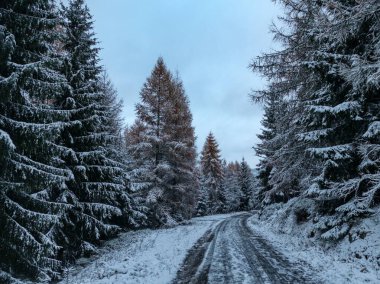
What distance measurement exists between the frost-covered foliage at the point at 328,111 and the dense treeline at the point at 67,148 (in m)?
8.93

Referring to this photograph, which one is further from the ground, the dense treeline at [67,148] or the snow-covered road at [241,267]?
the dense treeline at [67,148]

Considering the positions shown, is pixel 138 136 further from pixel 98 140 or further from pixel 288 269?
pixel 288 269

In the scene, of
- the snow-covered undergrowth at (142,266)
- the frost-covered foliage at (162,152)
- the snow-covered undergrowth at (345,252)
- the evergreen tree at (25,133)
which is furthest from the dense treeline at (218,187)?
the evergreen tree at (25,133)

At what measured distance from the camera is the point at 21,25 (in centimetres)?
949

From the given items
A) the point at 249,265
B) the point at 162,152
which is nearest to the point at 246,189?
the point at 162,152

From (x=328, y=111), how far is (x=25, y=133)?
11055 millimetres

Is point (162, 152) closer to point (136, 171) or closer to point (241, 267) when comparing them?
point (136, 171)

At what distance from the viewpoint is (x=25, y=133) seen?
8992 millimetres

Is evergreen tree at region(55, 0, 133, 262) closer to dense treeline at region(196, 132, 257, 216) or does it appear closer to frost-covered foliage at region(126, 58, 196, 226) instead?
frost-covered foliage at region(126, 58, 196, 226)

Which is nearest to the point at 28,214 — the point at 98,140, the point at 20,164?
the point at 20,164

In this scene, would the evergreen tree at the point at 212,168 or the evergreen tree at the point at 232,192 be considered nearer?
the evergreen tree at the point at 212,168

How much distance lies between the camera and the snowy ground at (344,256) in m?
8.49

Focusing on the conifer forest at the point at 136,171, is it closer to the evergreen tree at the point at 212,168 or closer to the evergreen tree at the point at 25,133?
the evergreen tree at the point at 25,133

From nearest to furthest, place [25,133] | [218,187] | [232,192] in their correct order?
[25,133]
[218,187]
[232,192]
